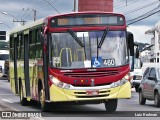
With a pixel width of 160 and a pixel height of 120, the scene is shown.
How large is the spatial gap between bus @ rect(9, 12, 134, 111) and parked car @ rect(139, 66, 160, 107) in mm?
4696

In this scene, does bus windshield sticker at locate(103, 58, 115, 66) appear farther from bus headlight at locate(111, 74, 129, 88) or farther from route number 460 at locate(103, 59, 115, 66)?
bus headlight at locate(111, 74, 129, 88)

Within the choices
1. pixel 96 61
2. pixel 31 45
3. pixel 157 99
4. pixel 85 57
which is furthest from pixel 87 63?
pixel 157 99

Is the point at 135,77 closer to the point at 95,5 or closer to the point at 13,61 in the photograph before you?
the point at 13,61

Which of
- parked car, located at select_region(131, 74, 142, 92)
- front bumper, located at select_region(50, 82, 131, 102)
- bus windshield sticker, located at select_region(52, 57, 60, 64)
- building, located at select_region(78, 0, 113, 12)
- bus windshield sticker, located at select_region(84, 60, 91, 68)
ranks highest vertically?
building, located at select_region(78, 0, 113, 12)

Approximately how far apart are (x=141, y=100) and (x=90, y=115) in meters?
7.53

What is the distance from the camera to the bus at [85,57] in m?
17.8

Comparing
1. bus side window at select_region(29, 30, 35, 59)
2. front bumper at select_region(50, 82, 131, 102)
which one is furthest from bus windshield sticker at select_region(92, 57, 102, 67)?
bus side window at select_region(29, 30, 35, 59)

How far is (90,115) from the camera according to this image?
18.5m

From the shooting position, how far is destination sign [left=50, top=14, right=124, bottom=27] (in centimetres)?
1828

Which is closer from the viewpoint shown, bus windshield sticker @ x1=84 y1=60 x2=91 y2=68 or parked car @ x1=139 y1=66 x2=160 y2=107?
bus windshield sticker @ x1=84 y1=60 x2=91 y2=68

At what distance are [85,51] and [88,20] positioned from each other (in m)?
1.08

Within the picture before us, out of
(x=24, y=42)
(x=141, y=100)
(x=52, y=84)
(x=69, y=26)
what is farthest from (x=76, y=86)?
(x=141, y=100)

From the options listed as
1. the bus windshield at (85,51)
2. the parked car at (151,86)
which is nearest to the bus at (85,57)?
the bus windshield at (85,51)

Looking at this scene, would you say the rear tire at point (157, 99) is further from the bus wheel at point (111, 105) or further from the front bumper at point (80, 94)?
the front bumper at point (80, 94)
